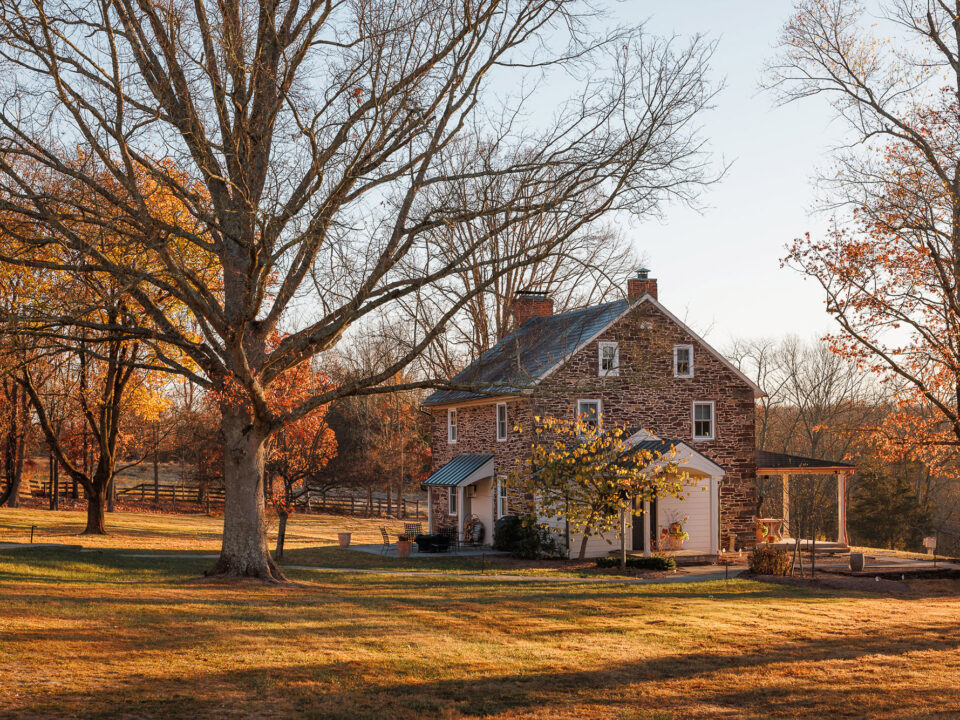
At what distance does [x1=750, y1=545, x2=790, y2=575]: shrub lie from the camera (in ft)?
76.2

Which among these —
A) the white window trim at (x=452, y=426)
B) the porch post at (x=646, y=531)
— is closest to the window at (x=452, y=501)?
the white window trim at (x=452, y=426)

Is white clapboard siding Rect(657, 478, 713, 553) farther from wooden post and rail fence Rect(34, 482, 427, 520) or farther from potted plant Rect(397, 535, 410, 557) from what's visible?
wooden post and rail fence Rect(34, 482, 427, 520)

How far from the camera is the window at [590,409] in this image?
2948 cm

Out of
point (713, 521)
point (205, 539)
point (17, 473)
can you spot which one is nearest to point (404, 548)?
point (205, 539)

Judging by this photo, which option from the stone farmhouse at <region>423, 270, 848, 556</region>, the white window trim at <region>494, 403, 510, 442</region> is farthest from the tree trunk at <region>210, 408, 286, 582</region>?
the white window trim at <region>494, 403, 510, 442</region>

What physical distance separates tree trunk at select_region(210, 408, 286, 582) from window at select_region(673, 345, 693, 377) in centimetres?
1695

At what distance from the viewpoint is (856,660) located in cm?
1269

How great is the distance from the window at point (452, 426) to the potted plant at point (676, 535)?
9.28m

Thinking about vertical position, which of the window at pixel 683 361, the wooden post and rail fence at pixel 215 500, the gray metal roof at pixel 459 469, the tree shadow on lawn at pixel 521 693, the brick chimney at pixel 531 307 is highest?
the brick chimney at pixel 531 307

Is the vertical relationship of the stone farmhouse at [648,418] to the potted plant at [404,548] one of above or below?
above

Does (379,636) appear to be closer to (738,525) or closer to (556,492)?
(556,492)

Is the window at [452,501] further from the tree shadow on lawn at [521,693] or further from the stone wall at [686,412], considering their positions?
the tree shadow on lawn at [521,693]

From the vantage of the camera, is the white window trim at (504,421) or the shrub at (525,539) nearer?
the shrub at (525,539)

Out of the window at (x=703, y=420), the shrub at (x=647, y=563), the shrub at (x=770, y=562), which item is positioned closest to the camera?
the shrub at (x=770, y=562)
